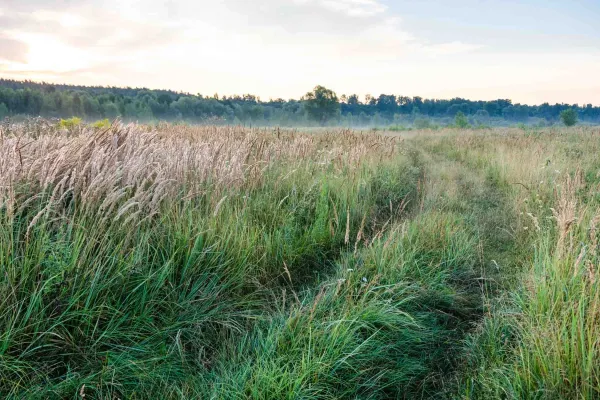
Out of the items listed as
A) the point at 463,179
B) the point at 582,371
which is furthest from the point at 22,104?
the point at 582,371

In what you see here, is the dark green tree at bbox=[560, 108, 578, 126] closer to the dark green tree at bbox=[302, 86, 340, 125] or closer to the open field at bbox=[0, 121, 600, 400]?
the dark green tree at bbox=[302, 86, 340, 125]

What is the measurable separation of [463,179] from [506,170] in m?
0.94

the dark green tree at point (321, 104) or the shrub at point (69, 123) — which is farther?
the dark green tree at point (321, 104)

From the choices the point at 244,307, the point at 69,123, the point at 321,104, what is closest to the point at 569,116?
the point at 321,104

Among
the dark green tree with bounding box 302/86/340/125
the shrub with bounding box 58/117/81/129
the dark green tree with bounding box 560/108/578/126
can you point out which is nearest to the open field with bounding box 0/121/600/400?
the shrub with bounding box 58/117/81/129

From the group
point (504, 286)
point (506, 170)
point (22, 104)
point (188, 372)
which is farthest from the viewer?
point (22, 104)

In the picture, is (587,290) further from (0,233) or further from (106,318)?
(0,233)

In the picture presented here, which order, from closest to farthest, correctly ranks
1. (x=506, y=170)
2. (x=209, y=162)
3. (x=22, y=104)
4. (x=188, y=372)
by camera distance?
(x=188, y=372), (x=209, y=162), (x=506, y=170), (x=22, y=104)

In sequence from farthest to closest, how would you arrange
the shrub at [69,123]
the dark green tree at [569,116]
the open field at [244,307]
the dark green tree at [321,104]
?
the dark green tree at [321,104], the dark green tree at [569,116], the shrub at [69,123], the open field at [244,307]

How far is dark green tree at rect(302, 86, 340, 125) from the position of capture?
92188 mm

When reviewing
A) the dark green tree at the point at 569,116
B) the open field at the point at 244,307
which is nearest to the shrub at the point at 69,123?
the open field at the point at 244,307

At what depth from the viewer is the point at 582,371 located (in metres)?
1.71

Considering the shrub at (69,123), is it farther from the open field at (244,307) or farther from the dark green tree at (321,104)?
the dark green tree at (321,104)

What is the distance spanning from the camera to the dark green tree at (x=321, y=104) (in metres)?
92.2
